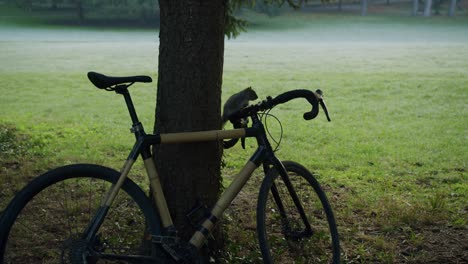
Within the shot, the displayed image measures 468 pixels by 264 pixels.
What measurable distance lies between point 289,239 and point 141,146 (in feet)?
4.04

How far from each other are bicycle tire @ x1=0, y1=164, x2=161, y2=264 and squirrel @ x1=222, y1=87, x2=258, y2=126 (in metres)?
0.73

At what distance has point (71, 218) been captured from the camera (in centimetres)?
335

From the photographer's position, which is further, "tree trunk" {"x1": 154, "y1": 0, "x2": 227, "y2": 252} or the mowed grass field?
the mowed grass field

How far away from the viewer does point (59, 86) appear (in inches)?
634

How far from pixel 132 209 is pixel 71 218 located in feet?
Result: 1.35

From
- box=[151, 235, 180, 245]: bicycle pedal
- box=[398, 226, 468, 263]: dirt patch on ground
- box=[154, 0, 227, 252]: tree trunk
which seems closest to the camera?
box=[151, 235, 180, 245]: bicycle pedal

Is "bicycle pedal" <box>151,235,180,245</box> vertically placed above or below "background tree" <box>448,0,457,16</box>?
above

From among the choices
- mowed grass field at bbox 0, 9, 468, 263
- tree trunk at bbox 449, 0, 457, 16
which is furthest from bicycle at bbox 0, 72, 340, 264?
tree trunk at bbox 449, 0, 457, 16

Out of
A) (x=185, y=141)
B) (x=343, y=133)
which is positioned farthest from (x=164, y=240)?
Answer: (x=343, y=133)

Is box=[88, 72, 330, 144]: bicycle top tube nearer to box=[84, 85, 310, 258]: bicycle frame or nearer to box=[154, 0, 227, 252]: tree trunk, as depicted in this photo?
box=[84, 85, 310, 258]: bicycle frame

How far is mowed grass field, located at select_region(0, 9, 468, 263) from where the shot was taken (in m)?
4.84

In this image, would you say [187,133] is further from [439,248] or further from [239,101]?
[439,248]

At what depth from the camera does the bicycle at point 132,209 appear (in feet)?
9.73

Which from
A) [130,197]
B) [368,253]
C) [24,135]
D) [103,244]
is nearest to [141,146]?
[130,197]
